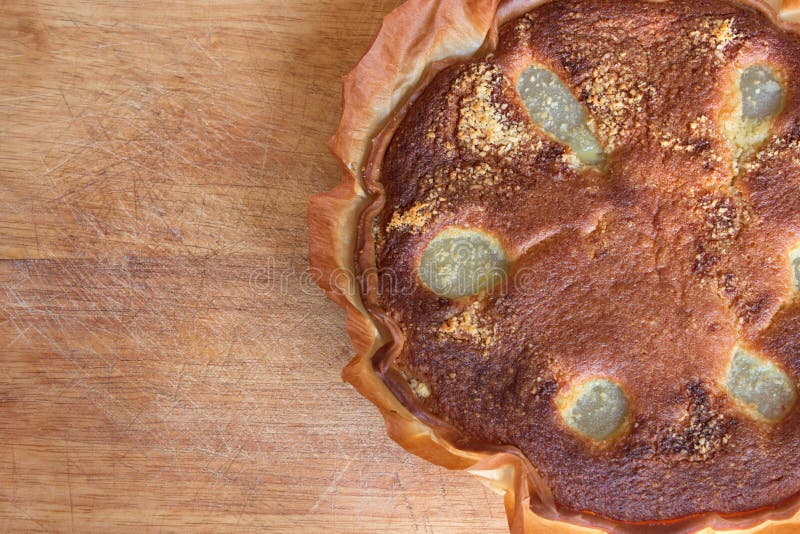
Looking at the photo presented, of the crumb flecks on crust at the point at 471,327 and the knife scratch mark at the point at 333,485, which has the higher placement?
the crumb flecks on crust at the point at 471,327

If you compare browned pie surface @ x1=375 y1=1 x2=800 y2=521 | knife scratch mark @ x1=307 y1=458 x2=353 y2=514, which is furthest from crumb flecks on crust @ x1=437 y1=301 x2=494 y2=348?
knife scratch mark @ x1=307 y1=458 x2=353 y2=514

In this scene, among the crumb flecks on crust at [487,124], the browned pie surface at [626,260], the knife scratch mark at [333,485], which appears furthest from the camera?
the knife scratch mark at [333,485]

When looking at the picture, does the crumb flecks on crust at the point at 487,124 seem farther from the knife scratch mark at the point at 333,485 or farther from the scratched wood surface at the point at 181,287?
the knife scratch mark at the point at 333,485

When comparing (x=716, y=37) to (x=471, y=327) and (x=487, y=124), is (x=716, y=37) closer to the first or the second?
(x=487, y=124)

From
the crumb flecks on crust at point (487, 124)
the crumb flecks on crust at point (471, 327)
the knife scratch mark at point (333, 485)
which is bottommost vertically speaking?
the knife scratch mark at point (333, 485)

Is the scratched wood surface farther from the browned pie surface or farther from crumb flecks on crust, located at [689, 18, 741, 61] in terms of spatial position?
crumb flecks on crust, located at [689, 18, 741, 61]

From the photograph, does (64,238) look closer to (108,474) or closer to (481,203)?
(108,474)

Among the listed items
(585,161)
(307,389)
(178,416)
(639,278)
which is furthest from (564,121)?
(178,416)

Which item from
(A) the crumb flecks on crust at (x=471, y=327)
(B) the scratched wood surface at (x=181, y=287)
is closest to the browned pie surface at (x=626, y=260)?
(A) the crumb flecks on crust at (x=471, y=327)

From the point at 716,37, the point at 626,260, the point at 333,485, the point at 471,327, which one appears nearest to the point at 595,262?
the point at 626,260
